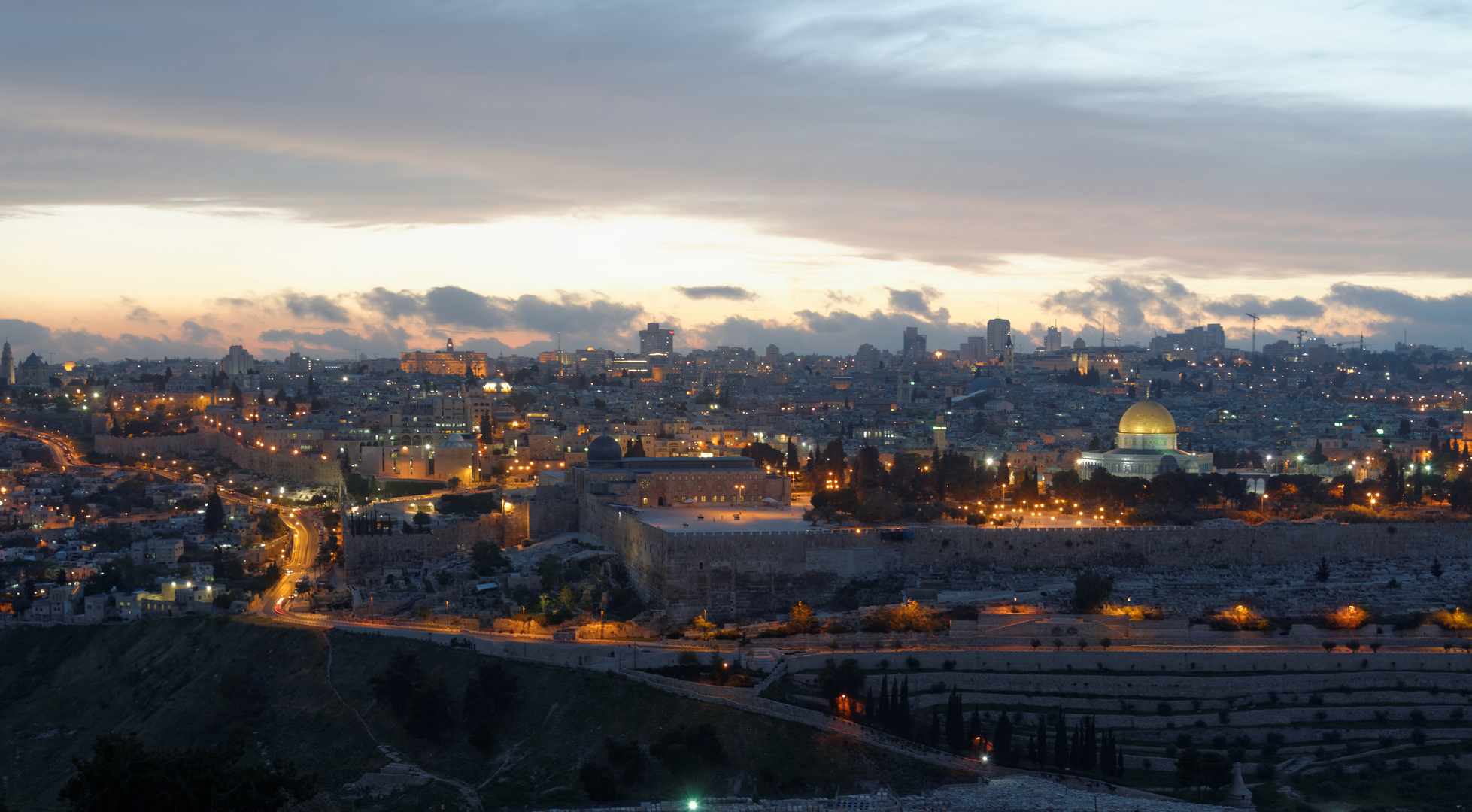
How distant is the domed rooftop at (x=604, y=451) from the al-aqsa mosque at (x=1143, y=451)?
19218 mm

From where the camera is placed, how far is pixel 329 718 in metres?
33.4

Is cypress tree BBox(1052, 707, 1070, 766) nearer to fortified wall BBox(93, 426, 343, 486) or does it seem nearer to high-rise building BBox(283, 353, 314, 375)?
fortified wall BBox(93, 426, 343, 486)

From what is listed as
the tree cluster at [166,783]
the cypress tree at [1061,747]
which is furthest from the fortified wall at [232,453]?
the tree cluster at [166,783]

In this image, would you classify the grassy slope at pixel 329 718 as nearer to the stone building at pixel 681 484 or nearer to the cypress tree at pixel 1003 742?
the cypress tree at pixel 1003 742

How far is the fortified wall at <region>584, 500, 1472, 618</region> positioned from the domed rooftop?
15.5ft

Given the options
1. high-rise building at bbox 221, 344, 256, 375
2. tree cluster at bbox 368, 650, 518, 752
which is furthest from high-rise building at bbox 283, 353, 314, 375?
tree cluster at bbox 368, 650, 518, 752

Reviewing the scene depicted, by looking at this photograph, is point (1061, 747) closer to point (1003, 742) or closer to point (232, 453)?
point (1003, 742)

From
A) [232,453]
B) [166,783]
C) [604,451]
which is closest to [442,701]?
[166,783]

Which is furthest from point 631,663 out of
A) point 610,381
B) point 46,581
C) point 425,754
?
point 610,381

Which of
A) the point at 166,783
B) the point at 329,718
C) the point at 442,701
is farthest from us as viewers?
the point at 329,718

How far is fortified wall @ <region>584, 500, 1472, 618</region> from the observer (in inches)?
1484

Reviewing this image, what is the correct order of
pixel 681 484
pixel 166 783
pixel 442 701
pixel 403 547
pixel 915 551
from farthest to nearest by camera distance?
pixel 681 484 < pixel 403 547 < pixel 915 551 < pixel 442 701 < pixel 166 783

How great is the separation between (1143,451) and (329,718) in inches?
1428

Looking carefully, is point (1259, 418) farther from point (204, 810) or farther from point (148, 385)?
point (204, 810)
